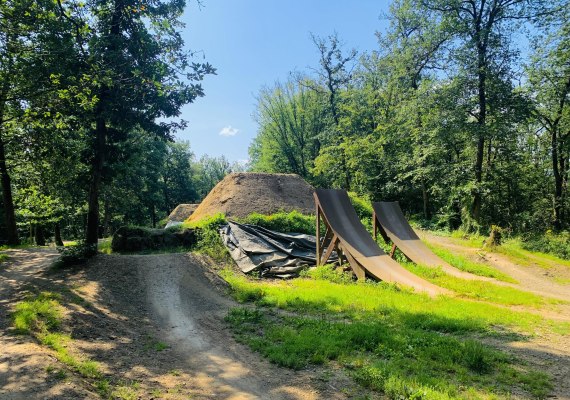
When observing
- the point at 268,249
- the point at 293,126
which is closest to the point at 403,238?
the point at 268,249

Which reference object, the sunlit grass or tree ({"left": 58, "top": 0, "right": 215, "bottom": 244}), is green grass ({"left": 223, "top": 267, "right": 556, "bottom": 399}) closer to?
the sunlit grass

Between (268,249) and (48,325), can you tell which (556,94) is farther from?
(48,325)

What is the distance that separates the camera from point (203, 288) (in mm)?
9281

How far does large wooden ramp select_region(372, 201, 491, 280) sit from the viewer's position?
37.4ft

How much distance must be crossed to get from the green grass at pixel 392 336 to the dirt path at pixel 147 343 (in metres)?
0.50

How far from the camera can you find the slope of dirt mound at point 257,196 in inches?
655

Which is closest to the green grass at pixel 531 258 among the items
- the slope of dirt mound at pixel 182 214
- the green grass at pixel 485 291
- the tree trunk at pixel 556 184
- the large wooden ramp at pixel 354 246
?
the green grass at pixel 485 291

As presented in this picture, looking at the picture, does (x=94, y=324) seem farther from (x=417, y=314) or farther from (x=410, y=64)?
(x=410, y=64)

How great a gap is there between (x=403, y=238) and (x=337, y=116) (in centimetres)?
2198

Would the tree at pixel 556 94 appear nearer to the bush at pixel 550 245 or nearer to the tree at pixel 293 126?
the bush at pixel 550 245

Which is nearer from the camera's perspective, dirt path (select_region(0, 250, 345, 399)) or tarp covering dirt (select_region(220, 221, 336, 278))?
dirt path (select_region(0, 250, 345, 399))

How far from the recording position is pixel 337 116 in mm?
32969

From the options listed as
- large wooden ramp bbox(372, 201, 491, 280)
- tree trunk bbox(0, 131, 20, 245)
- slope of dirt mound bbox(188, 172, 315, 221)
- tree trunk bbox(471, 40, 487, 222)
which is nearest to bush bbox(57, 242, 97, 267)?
slope of dirt mound bbox(188, 172, 315, 221)

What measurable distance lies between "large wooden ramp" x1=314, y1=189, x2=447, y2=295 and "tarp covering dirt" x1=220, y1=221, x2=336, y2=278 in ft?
2.92
